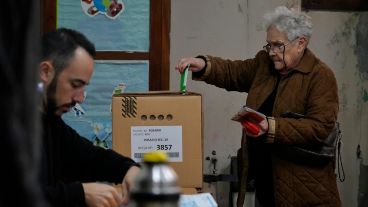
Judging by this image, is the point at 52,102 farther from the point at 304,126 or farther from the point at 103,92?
the point at 103,92

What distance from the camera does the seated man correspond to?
151 centimetres

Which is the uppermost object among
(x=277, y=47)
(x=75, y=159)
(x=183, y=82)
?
(x=277, y=47)

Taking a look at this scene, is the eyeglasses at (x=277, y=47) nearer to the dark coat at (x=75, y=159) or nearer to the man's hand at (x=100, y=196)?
the dark coat at (x=75, y=159)

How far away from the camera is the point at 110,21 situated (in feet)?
10.5

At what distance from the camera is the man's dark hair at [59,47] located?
165 cm

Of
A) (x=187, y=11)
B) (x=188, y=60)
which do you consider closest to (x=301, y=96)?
(x=188, y=60)

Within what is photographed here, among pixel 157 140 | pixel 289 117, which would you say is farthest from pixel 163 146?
pixel 289 117

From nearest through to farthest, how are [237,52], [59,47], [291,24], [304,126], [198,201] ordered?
1. [59,47]
2. [198,201]
3. [304,126]
4. [291,24]
5. [237,52]

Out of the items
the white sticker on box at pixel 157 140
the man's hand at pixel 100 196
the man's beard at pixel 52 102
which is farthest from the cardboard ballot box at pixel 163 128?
the man's hand at pixel 100 196

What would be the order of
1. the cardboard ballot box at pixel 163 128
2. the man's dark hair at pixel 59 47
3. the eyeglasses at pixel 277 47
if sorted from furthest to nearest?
the eyeglasses at pixel 277 47 → the cardboard ballot box at pixel 163 128 → the man's dark hair at pixel 59 47

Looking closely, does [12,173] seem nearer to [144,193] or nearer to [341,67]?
[144,193]

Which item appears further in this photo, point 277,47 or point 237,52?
point 237,52

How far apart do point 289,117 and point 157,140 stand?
0.62 meters

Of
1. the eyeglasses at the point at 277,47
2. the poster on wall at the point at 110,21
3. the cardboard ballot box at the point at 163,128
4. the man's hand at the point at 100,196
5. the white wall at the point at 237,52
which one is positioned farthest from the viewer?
the white wall at the point at 237,52
